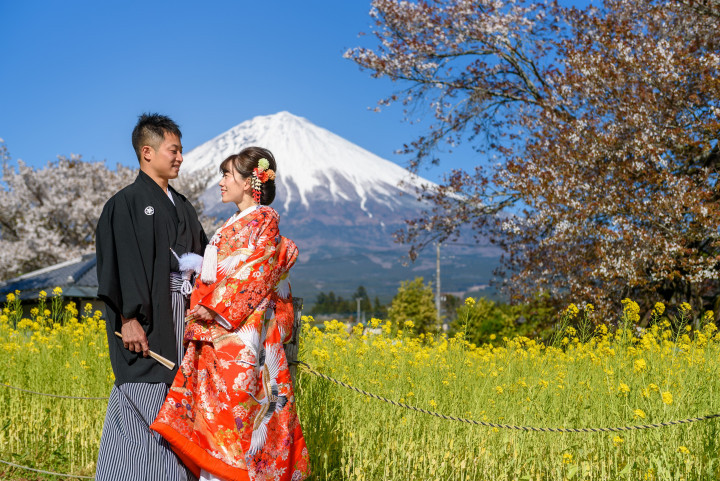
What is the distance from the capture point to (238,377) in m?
2.87

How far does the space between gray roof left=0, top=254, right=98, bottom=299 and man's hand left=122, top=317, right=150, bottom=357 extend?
16.6m

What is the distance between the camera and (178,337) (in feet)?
9.91

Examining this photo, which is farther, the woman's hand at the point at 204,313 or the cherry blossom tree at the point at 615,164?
the cherry blossom tree at the point at 615,164

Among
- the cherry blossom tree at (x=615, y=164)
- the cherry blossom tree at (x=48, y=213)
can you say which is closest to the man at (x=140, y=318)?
the cherry blossom tree at (x=615, y=164)

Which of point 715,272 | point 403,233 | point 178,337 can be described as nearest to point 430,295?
point 403,233

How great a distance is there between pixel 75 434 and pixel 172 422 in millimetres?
2548

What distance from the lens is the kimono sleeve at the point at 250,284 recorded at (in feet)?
9.43

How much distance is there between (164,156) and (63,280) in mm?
19629

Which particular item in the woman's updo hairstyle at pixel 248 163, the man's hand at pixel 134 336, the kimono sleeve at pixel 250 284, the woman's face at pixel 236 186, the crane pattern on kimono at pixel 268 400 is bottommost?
the crane pattern on kimono at pixel 268 400

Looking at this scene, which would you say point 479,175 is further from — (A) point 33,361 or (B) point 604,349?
(A) point 33,361

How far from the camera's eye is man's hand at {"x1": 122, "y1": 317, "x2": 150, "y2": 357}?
2887 millimetres

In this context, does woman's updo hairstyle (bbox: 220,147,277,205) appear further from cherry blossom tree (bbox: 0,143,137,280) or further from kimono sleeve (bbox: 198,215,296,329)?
cherry blossom tree (bbox: 0,143,137,280)

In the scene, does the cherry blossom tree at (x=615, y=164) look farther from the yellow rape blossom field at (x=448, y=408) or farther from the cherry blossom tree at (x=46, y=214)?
the cherry blossom tree at (x=46, y=214)

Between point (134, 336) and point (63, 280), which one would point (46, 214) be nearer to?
point (63, 280)
